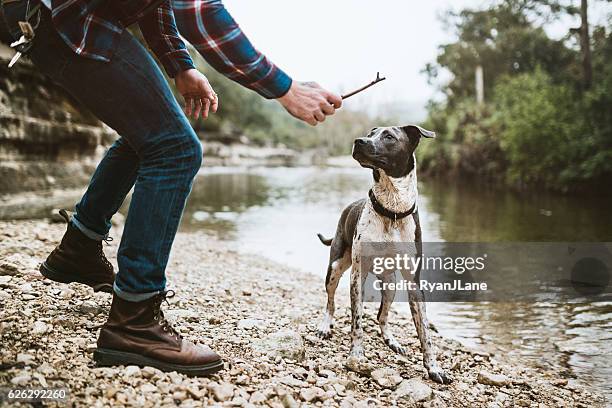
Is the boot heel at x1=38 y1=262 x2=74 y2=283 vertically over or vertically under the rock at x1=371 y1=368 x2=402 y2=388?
over

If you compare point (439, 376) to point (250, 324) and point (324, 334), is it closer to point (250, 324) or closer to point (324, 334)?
point (324, 334)

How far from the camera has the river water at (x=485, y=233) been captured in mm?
5035

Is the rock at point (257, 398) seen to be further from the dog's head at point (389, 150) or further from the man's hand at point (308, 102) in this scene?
the dog's head at point (389, 150)

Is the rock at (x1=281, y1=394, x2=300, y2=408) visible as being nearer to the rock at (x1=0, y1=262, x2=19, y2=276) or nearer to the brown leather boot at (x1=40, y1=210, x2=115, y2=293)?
the brown leather boot at (x1=40, y1=210, x2=115, y2=293)

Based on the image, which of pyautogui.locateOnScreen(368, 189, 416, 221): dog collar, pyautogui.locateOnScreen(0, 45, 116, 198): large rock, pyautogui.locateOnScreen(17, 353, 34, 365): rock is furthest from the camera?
pyautogui.locateOnScreen(0, 45, 116, 198): large rock

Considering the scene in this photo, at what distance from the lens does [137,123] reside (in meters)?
2.48

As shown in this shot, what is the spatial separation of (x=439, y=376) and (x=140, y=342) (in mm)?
Answer: 2036

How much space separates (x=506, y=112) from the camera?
84.2 feet

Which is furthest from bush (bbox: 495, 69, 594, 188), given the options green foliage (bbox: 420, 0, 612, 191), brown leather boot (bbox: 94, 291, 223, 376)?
brown leather boot (bbox: 94, 291, 223, 376)

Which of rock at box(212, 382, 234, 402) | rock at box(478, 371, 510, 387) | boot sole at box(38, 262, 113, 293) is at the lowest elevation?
rock at box(478, 371, 510, 387)

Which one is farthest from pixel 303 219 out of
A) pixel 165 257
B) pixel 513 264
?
pixel 165 257

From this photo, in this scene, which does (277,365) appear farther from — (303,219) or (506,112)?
(506,112)

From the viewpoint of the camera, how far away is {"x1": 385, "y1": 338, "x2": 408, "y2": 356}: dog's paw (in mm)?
4266

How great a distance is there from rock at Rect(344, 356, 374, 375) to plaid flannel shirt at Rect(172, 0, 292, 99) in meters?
1.95
